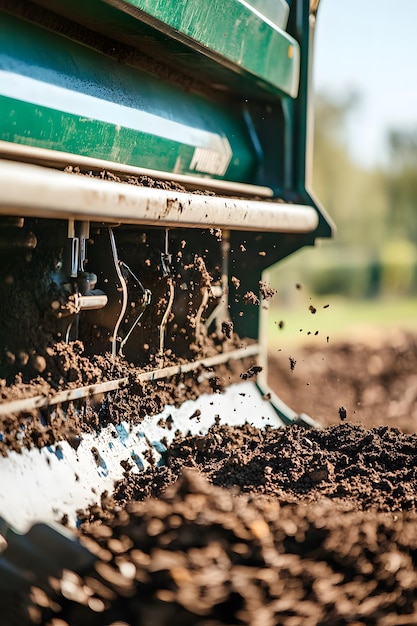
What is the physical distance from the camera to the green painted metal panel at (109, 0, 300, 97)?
2576mm

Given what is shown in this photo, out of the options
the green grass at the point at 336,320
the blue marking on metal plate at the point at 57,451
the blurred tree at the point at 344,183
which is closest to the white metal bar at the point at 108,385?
the blue marking on metal plate at the point at 57,451

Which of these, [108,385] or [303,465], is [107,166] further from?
[303,465]

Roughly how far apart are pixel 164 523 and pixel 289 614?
307 mm

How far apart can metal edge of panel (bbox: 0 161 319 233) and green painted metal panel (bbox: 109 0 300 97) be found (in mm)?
553

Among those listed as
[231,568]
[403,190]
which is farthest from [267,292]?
[403,190]

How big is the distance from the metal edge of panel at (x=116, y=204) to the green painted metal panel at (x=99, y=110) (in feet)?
0.96

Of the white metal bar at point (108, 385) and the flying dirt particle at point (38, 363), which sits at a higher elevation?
the flying dirt particle at point (38, 363)

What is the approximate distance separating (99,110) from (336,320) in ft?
36.6

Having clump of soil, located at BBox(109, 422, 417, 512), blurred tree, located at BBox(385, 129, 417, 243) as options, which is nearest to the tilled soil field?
clump of soil, located at BBox(109, 422, 417, 512)

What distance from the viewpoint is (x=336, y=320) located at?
13.3m

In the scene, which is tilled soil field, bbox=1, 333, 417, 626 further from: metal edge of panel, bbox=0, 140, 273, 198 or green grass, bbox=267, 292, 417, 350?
green grass, bbox=267, 292, 417, 350

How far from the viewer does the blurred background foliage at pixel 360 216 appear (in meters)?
21.0

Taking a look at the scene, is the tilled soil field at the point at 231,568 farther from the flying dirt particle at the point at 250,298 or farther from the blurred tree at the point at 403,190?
the blurred tree at the point at 403,190

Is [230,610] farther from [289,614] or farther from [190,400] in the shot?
[190,400]
